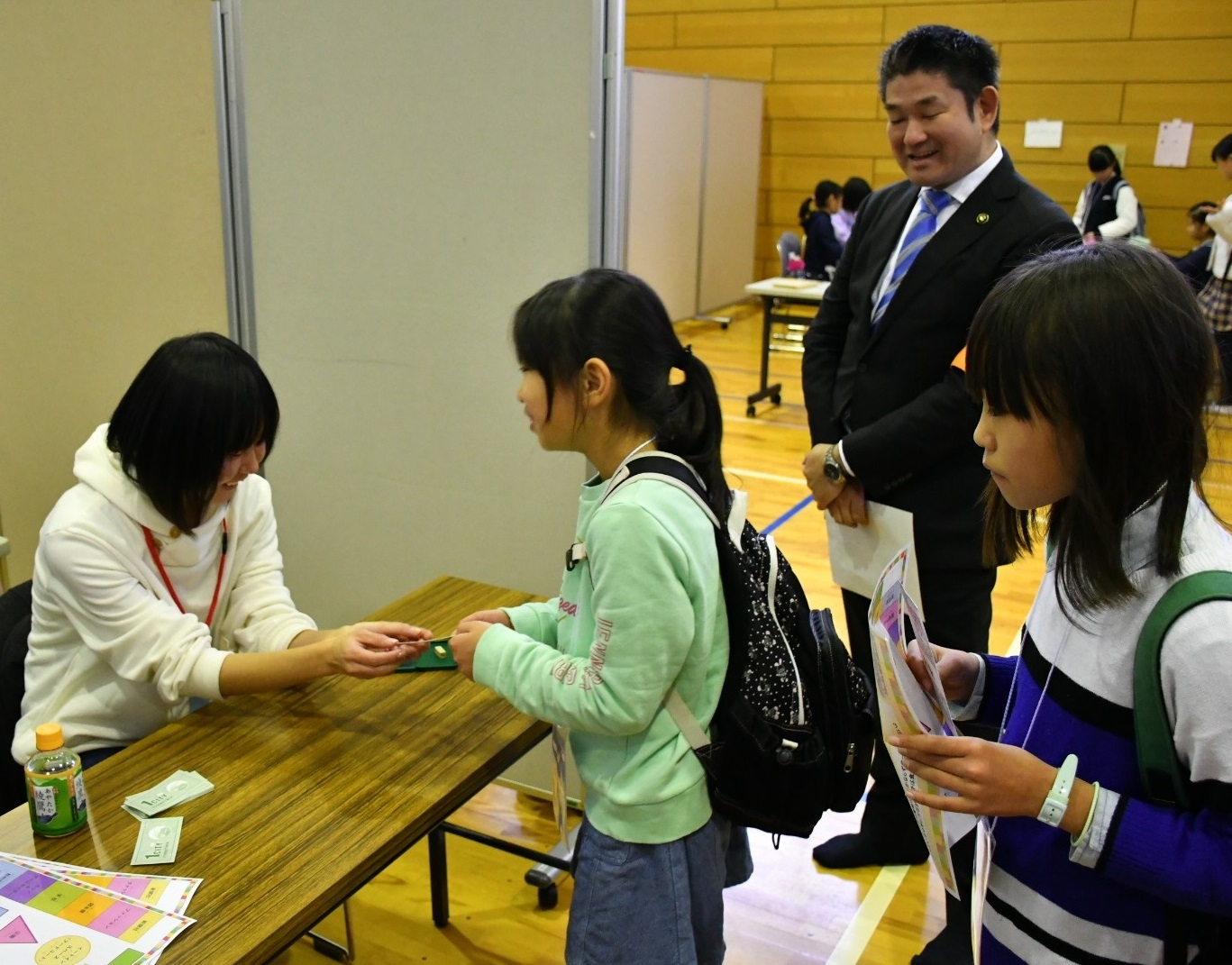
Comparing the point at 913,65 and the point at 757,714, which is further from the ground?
the point at 913,65

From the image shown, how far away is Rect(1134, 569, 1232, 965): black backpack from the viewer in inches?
37.7

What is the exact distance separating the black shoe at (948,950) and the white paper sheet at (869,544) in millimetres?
619

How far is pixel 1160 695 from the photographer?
3.18 feet

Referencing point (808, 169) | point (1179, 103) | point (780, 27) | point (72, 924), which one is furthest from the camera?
point (808, 169)

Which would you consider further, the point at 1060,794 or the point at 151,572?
the point at 151,572

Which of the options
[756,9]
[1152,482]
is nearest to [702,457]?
[1152,482]

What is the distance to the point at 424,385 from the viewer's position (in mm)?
2629

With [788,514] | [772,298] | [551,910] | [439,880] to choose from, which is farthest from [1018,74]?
[439,880]

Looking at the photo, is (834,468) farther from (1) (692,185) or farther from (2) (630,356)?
(1) (692,185)

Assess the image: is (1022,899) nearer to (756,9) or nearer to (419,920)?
(419,920)

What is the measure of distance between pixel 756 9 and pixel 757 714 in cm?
1006

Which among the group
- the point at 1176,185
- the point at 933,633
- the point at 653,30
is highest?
the point at 653,30

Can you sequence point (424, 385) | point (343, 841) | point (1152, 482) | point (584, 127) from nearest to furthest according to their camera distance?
point (1152, 482) < point (343, 841) < point (584, 127) < point (424, 385)

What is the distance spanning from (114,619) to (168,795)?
0.36 meters
